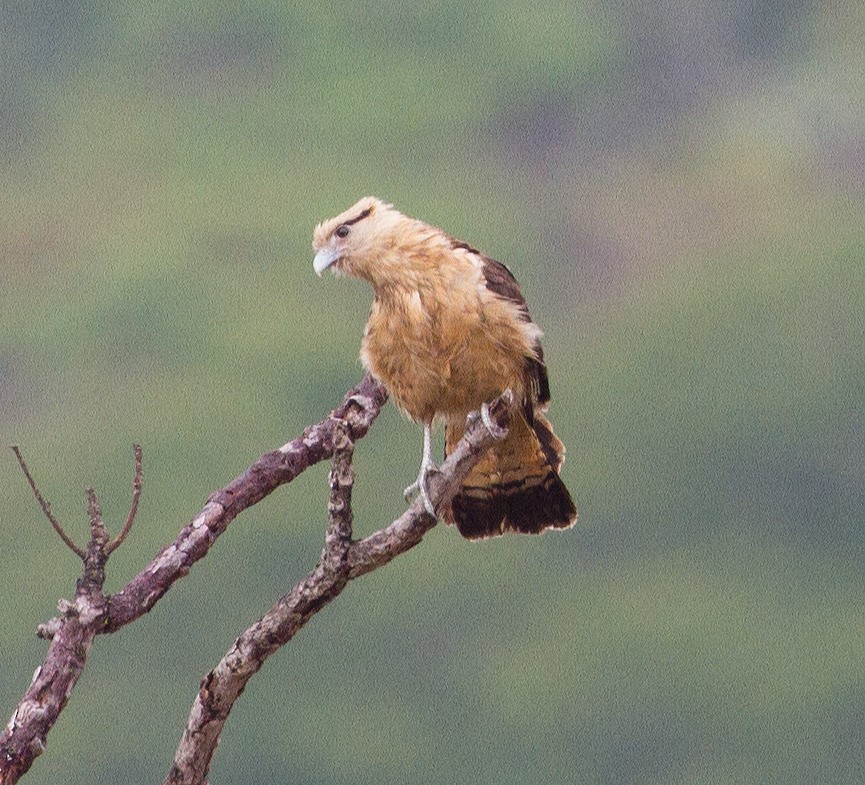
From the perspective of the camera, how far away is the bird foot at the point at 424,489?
4.47m

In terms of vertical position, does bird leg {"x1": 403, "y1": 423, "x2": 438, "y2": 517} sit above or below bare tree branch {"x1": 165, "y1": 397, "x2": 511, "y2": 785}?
above

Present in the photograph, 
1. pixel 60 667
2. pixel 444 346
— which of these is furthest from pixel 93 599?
pixel 444 346

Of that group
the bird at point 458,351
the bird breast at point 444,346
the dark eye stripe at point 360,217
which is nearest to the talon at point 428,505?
the bird at point 458,351

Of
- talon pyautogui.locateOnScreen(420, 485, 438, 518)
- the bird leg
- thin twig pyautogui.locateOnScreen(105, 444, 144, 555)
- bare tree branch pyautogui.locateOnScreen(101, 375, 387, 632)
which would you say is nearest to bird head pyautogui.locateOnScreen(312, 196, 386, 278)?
bare tree branch pyautogui.locateOnScreen(101, 375, 387, 632)

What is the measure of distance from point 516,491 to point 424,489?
2.67 feet

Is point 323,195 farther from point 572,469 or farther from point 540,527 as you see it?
point 540,527

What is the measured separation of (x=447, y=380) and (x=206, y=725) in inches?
50.6

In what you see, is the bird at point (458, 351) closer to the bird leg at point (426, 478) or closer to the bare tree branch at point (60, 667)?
the bird leg at point (426, 478)

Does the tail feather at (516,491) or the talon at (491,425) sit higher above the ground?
the tail feather at (516,491)

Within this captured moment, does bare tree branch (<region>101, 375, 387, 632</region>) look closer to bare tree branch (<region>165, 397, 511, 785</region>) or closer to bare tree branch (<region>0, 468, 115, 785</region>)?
bare tree branch (<region>0, 468, 115, 785</region>)

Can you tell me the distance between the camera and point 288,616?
424cm

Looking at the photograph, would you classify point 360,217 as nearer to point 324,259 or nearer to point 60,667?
point 324,259

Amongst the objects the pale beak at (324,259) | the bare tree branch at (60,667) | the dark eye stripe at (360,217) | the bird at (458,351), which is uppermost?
the dark eye stripe at (360,217)

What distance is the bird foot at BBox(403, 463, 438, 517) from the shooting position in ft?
14.7
